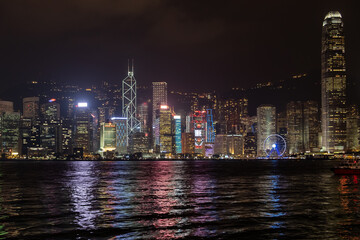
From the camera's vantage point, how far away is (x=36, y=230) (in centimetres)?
3173

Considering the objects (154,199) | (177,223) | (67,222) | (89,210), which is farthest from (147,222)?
(154,199)

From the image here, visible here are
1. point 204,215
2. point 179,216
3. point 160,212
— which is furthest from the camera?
point 160,212

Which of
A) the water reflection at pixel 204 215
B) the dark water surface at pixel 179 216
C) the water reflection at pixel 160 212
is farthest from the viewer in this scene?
the water reflection at pixel 204 215

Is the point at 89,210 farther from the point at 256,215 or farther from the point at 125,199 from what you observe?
the point at 256,215

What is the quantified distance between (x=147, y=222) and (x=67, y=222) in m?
6.40

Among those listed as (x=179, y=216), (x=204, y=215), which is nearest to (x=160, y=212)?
(x=179, y=216)

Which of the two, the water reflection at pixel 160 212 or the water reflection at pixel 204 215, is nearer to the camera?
the water reflection at pixel 160 212

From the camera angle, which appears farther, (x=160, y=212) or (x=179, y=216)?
(x=160, y=212)

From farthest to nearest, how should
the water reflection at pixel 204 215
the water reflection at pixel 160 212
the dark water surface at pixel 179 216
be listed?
the water reflection at pixel 204 215, the water reflection at pixel 160 212, the dark water surface at pixel 179 216

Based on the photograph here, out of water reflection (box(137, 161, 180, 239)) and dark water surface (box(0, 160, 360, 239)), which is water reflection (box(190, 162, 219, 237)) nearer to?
dark water surface (box(0, 160, 360, 239))

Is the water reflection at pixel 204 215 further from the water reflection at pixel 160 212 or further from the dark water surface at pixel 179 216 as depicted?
the water reflection at pixel 160 212

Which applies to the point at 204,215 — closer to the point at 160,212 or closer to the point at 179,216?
the point at 179,216

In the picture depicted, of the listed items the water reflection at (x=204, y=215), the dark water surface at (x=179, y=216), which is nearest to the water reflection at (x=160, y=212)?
the dark water surface at (x=179, y=216)

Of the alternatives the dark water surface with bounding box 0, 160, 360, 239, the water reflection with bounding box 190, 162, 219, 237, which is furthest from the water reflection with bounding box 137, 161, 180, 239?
the water reflection with bounding box 190, 162, 219, 237
